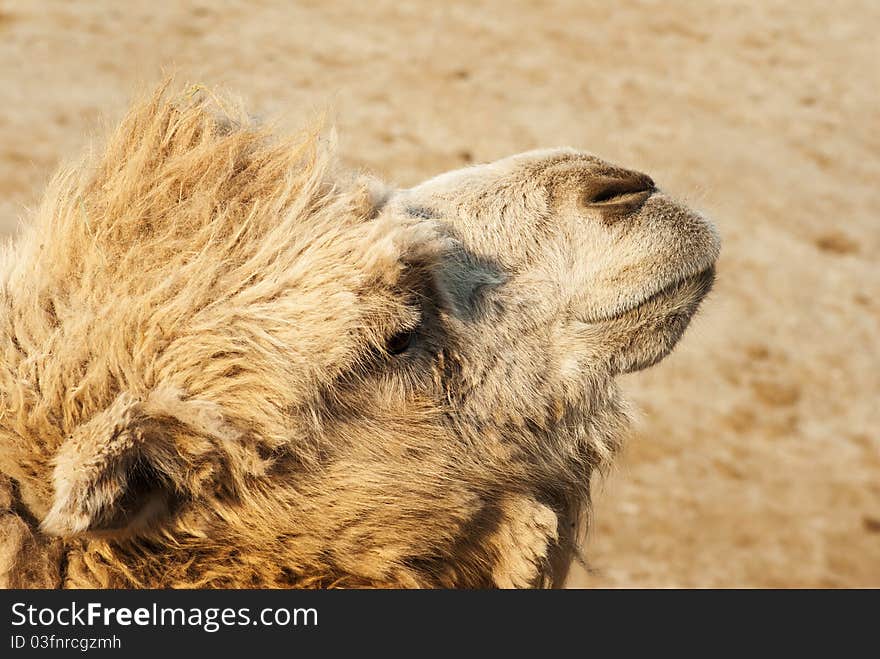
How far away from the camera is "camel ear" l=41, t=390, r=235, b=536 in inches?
82.7

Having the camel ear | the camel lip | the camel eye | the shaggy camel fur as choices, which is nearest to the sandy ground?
the camel lip

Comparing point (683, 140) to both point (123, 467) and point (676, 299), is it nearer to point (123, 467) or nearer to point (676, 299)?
point (676, 299)

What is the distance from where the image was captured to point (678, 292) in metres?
2.92

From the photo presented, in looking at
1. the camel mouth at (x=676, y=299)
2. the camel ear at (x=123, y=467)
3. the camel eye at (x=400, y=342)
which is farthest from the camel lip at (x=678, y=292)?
the camel ear at (x=123, y=467)

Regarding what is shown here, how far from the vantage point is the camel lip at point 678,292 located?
2.86 metres

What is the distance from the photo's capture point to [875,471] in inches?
260

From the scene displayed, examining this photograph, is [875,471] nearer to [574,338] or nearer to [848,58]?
[574,338]

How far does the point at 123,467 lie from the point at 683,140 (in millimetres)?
8190

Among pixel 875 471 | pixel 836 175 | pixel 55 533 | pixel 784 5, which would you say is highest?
pixel 55 533

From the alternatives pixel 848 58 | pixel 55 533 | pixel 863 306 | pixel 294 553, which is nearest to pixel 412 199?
pixel 294 553

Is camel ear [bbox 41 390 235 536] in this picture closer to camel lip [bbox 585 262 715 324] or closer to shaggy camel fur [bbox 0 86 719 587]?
shaggy camel fur [bbox 0 86 719 587]

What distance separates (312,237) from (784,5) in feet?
35.9

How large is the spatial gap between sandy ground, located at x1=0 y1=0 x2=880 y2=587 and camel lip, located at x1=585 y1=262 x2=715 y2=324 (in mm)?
2334

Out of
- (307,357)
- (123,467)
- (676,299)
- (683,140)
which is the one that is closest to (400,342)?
(307,357)
